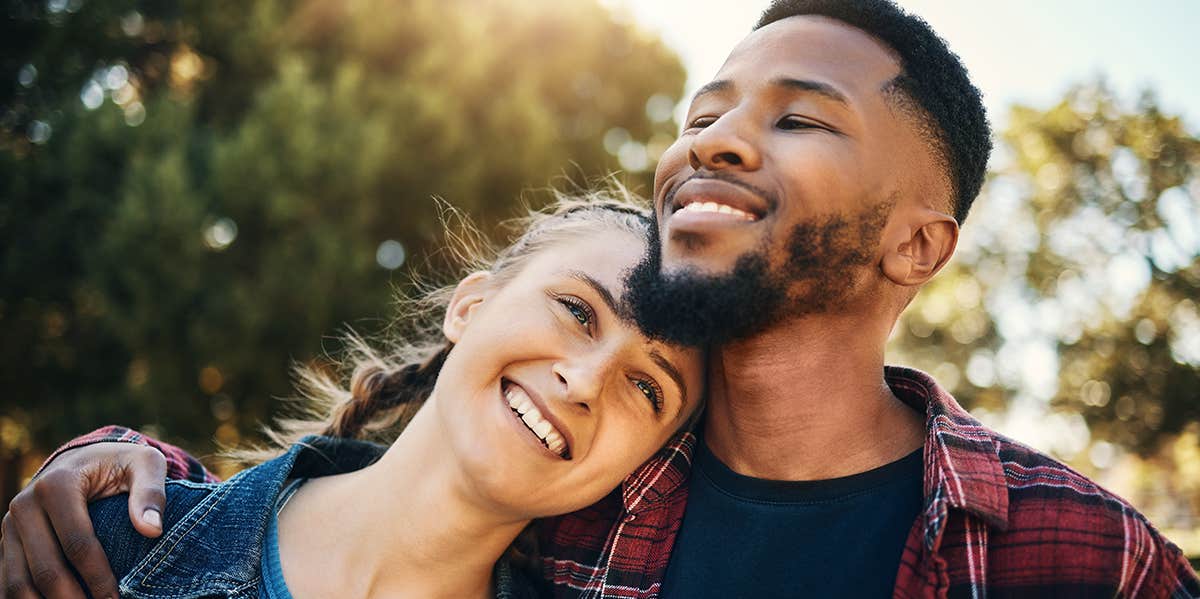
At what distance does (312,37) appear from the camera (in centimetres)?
1134

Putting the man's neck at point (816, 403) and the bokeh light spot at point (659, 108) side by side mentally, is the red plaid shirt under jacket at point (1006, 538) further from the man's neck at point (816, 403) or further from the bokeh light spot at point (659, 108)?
the bokeh light spot at point (659, 108)

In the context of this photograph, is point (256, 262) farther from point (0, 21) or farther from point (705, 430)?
point (705, 430)

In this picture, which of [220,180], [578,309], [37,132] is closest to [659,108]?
[220,180]

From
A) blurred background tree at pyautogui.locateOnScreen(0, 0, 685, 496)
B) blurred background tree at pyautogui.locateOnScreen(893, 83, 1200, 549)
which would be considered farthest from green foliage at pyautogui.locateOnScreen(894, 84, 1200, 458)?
blurred background tree at pyautogui.locateOnScreen(0, 0, 685, 496)

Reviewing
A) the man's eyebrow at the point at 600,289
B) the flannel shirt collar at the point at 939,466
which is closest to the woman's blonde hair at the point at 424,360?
the man's eyebrow at the point at 600,289

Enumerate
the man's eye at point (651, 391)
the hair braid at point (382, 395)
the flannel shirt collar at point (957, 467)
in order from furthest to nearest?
the hair braid at point (382, 395)
the man's eye at point (651, 391)
the flannel shirt collar at point (957, 467)

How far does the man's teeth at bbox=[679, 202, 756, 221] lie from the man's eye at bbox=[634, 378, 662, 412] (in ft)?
1.70

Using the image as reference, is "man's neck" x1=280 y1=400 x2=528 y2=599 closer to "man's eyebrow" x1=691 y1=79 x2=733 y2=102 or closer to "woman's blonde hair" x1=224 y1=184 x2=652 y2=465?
"woman's blonde hair" x1=224 y1=184 x2=652 y2=465

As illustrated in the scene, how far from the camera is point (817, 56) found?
261 cm

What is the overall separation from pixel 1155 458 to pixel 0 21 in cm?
2176

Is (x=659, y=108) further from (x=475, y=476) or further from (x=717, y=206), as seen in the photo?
(x=475, y=476)

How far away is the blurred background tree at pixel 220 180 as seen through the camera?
31.4ft

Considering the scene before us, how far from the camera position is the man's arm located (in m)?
2.41

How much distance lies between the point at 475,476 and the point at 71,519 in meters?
1.12
